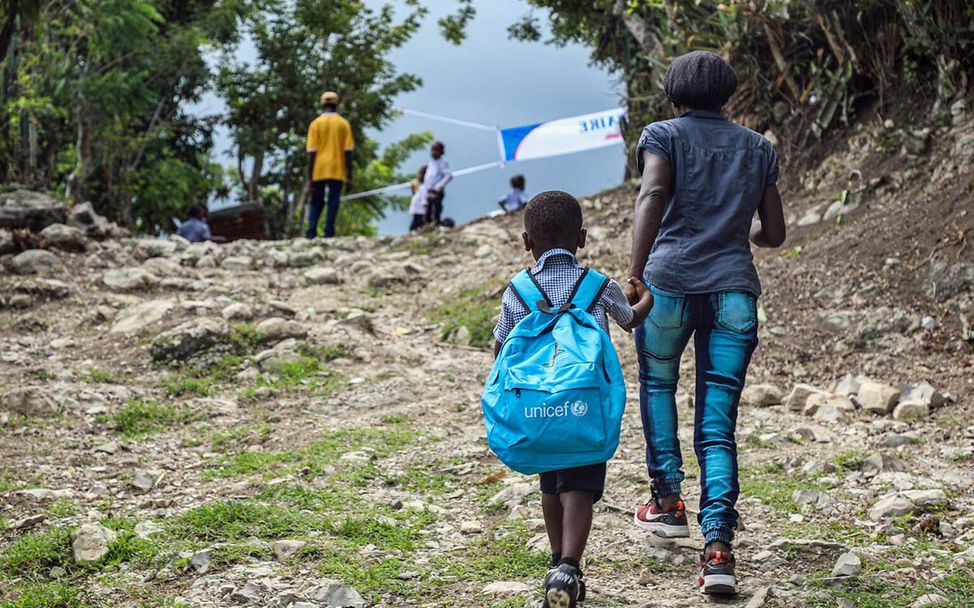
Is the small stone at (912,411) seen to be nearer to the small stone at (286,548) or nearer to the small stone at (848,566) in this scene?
the small stone at (848,566)

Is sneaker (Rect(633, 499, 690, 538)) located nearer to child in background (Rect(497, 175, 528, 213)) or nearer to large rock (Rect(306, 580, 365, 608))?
large rock (Rect(306, 580, 365, 608))

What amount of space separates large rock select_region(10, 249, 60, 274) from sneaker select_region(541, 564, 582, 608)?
8.56m

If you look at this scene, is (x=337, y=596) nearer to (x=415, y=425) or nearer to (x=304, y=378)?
(x=415, y=425)

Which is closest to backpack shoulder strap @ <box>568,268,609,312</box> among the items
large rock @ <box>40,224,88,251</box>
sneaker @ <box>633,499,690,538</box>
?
sneaker @ <box>633,499,690,538</box>

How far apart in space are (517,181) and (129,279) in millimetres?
6124

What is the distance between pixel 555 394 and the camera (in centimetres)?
323

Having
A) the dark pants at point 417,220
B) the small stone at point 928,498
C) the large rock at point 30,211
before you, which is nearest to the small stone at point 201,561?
the small stone at point 928,498

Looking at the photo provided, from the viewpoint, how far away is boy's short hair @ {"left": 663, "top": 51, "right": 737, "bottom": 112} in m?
3.83

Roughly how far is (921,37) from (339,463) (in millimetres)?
6574

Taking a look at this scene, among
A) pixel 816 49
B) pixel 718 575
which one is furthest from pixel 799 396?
pixel 816 49

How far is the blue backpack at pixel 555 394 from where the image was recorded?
10.6 feet

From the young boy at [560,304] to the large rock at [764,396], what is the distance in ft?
12.1

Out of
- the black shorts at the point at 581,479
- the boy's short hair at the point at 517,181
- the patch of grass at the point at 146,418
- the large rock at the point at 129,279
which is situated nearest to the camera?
the black shorts at the point at 581,479

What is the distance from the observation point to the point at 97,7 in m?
15.8
